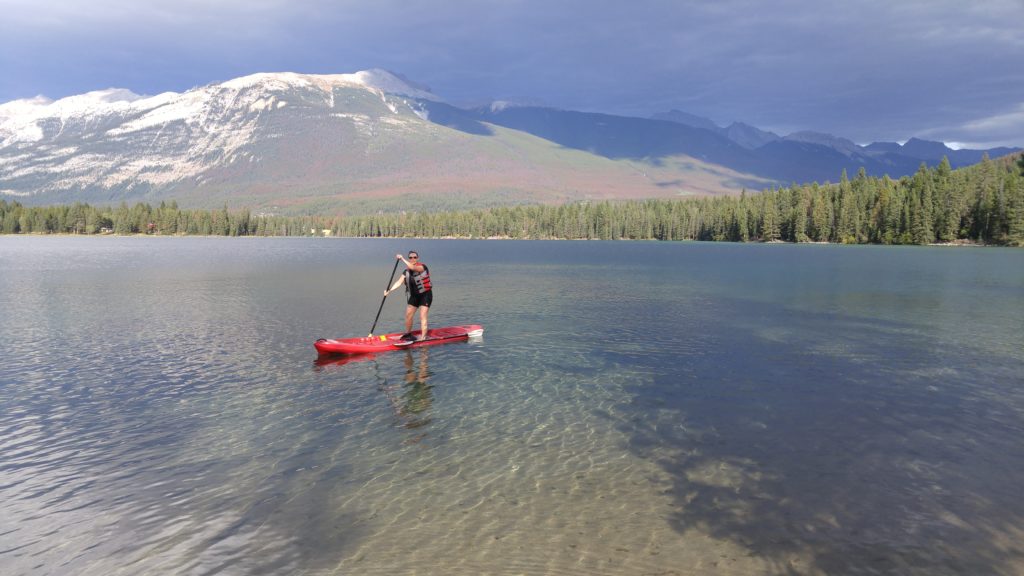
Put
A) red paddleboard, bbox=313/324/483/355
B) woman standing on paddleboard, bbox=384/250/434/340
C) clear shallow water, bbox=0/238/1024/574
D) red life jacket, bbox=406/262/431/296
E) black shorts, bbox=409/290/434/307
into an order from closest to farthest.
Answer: clear shallow water, bbox=0/238/1024/574 < red paddleboard, bbox=313/324/483/355 < woman standing on paddleboard, bbox=384/250/434/340 < red life jacket, bbox=406/262/431/296 < black shorts, bbox=409/290/434/307

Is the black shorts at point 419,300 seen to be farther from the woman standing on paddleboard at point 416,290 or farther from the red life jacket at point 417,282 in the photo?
the red life jacket at point 417,282

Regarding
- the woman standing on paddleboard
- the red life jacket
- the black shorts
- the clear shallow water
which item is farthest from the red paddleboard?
the red life jacket

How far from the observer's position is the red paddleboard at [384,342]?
1057 inches

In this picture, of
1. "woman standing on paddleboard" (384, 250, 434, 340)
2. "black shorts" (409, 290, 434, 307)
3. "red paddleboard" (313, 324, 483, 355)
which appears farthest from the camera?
"black shorts" (409, 290, 434, 307)

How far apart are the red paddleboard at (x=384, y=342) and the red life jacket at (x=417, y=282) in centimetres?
220

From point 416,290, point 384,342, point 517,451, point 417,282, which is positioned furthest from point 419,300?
point 517,451

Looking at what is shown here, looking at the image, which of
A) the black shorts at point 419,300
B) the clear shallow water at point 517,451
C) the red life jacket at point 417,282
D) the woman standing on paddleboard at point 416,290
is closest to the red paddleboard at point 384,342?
the woman standing on paddleboard at point 416,290

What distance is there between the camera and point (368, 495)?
1318cm

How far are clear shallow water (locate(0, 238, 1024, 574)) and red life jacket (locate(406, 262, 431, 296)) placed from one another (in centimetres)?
326

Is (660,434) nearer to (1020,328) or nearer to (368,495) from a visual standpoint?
(368,495)

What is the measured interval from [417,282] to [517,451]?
15.2 m

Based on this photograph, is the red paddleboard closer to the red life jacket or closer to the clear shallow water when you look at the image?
the clear shallow water

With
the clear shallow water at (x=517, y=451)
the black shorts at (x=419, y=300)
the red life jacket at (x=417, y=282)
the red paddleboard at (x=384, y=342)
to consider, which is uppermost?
the red life jacket at (x=417, y=282)

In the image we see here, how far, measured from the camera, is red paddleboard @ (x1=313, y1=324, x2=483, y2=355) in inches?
1057
